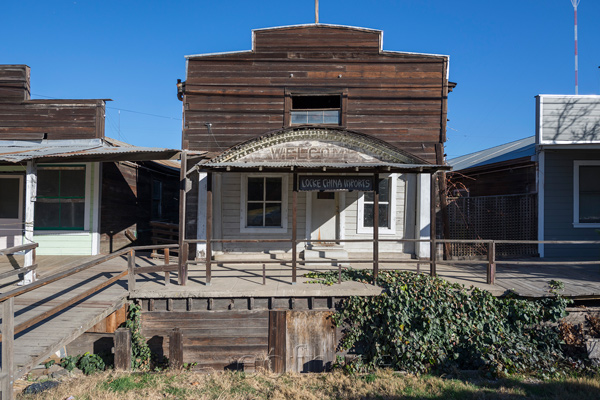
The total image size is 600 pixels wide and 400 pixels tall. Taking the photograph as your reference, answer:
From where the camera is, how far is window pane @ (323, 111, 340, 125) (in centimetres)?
1072

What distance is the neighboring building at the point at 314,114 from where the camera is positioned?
34.4 ft

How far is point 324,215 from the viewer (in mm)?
10609

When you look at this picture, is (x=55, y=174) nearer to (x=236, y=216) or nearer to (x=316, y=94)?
(x=236, y=216)

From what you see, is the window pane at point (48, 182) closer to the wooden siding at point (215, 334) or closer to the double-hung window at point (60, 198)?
the double-hung window at point (60, 198)

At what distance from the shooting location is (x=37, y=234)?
10477 millimetres

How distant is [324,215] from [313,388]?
533 centimetres

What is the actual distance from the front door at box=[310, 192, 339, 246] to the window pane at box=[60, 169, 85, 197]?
705 centimetres

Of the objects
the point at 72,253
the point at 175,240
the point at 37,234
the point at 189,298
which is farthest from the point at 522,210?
Answer: the point at 37,234

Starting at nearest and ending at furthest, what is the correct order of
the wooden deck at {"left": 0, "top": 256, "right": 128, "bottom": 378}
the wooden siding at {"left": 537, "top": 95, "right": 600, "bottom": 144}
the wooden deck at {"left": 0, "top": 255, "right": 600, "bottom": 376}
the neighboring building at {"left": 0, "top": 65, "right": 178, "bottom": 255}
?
the wooden deck at {"left": 0, "top": 256, "right": 128, "bottom": 378}, the wooden deck at {"left": 0, "top": 255, "right": 600, "bottom": 376}, the wooden siding at {"left": 537, "top": 95, "right": 600, "bottom": 144}, the neighboring building at {"left": 0, "top": 65, "right": 178, "bottom": 255}

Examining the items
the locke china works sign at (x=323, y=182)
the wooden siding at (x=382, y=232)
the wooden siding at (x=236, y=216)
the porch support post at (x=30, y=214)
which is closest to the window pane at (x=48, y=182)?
the porch support post at (x=30, y=214)

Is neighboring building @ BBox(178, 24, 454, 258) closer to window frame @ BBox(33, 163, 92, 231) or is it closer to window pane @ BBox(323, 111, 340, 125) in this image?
window pane @ BBox(323, 111, 340, 125)

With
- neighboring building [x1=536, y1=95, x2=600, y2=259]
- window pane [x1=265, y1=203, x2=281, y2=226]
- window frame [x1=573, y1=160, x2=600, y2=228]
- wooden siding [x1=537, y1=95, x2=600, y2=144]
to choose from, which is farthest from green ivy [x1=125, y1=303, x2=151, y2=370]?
window frame [x1=573, y1=160, x2=600, y2=228]

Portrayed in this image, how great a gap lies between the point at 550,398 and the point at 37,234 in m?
12.9

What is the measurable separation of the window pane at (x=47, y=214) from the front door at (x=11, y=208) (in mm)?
408
